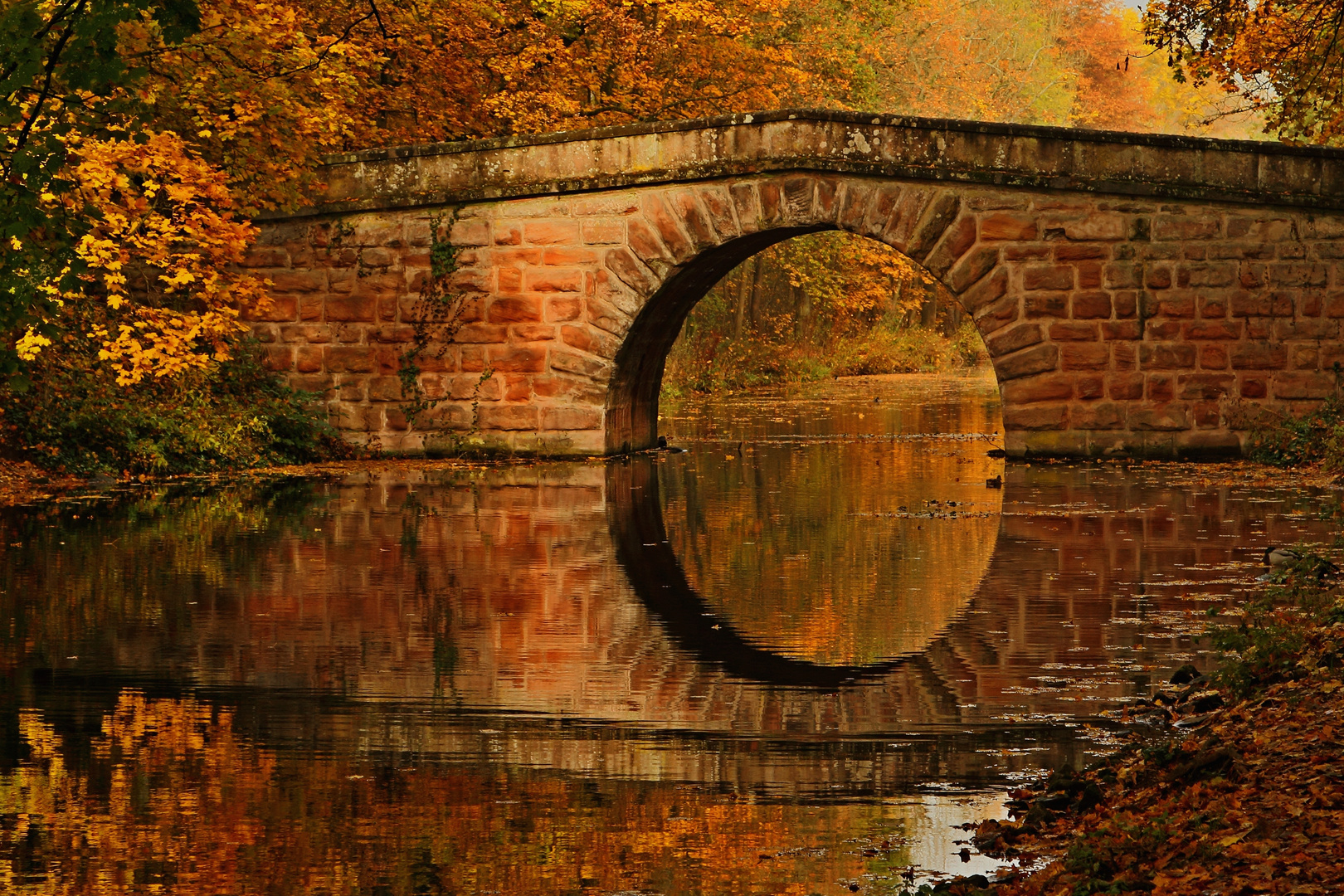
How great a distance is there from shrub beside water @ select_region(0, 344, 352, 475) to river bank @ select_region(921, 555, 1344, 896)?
38.7ft

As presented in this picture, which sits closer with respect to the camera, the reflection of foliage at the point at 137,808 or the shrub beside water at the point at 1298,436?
the reflection of foliage at the point at 137,808

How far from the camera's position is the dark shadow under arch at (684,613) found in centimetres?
750

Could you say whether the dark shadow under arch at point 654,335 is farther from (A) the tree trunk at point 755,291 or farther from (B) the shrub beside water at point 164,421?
(A) the tree trunk at point 755,291

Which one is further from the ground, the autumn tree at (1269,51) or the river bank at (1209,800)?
the autumn tree at (1269,51)

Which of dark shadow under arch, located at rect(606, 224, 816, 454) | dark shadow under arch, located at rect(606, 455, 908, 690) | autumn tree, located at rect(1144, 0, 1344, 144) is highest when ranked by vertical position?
autumn tree, located at rect(1144, 0, 1344, 144)

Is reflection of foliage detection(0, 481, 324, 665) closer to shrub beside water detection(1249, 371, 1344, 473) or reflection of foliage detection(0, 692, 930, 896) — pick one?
reflection of foliage detection(0, 692, 930, 896)

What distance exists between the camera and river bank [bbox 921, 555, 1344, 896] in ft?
14.5

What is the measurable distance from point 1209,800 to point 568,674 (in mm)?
3072

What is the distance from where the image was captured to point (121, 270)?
18.3 m

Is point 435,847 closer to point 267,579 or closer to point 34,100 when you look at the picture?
point 267,579

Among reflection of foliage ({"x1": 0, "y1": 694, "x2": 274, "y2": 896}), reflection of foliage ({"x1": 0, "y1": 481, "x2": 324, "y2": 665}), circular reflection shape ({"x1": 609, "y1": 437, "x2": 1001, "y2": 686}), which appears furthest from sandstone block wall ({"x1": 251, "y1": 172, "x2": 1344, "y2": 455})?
reflection of foliage ({"x1": 0, "y1": 694, "x2": 274, "y2": 896})

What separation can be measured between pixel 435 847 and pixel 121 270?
1437cm

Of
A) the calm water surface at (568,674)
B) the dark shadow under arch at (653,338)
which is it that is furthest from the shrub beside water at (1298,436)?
the dark shadow under arch at (653,338)

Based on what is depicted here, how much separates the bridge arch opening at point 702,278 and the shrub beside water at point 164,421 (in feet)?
9.28
